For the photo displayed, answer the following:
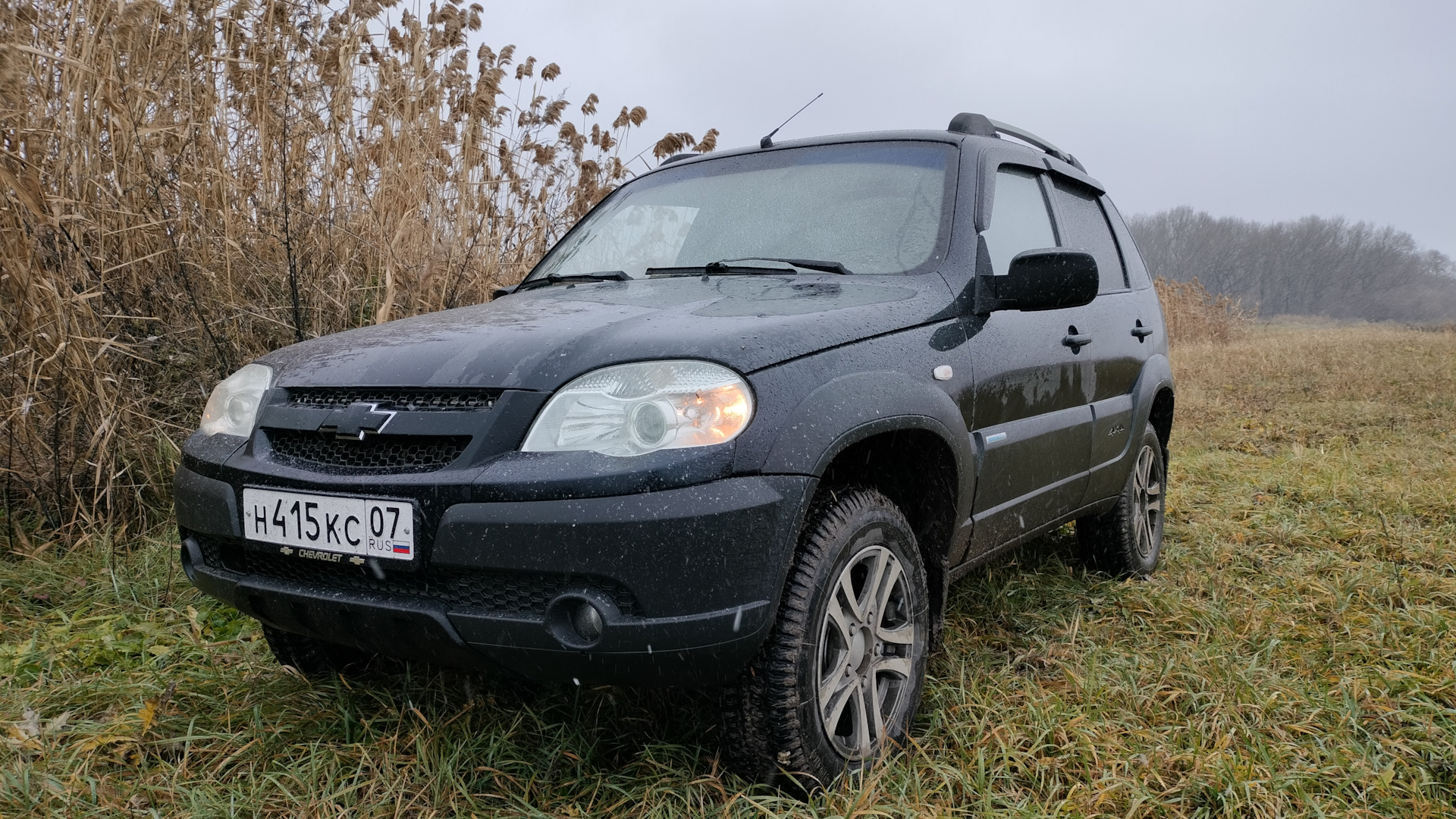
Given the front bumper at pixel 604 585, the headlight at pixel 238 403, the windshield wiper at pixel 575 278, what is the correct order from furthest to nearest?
the windshield wiper at pixel 575 278, the headlight at pixel 238 403, the front bumper at pixel 604 585

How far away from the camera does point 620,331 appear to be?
1.99 metres

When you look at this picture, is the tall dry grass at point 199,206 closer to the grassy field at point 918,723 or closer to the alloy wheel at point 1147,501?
the grassy field at point 918,723

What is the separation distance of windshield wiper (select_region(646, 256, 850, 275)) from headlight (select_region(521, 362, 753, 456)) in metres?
0.79

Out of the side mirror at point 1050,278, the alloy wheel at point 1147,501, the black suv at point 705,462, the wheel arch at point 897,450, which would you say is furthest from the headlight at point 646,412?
the alloy wheel at point 1147,501

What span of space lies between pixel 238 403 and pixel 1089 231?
2.98m

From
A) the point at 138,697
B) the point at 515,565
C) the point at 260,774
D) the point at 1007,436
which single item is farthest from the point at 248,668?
the point at 1007,436

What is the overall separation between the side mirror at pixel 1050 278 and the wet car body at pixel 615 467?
0.12 m

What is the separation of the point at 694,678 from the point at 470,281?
3.37 metres

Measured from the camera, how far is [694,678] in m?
1.80

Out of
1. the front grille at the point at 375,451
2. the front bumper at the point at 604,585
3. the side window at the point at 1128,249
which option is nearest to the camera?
the front bumper at the point at 604,585

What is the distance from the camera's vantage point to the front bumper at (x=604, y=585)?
1.71 m

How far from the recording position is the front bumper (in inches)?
67.2

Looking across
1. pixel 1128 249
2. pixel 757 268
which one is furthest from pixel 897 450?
pixel 1128 249

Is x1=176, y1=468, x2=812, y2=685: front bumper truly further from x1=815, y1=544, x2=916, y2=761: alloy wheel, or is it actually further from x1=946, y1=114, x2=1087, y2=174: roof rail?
x1=946, y1=114, x2=1087, y2=174: roof rail
